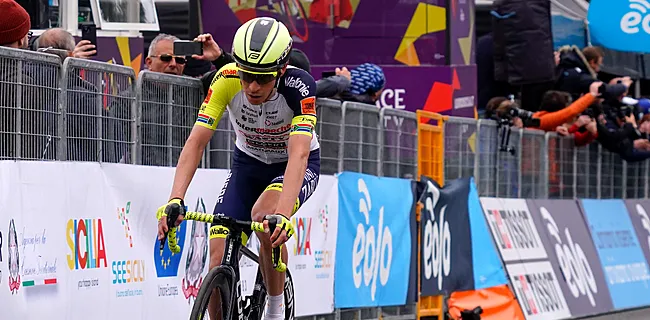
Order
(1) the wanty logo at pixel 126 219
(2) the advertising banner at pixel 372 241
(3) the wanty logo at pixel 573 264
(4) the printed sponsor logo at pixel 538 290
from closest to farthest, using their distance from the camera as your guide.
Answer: (1) the wanty logo at pixel 126 219, (2) the advertising banner at pixel 372 241, (4) the printed sponsor logo at pixel 538 290, (3) the wanty logo at pixel 573 264

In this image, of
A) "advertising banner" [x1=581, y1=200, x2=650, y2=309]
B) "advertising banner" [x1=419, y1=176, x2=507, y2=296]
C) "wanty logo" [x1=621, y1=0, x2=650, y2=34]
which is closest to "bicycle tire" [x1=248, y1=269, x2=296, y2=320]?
"advertising banner" [x1=419, y1=176, x2=507, y2=296]

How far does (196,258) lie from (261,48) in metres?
2.50

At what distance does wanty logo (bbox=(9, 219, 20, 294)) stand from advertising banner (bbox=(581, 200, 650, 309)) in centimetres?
990

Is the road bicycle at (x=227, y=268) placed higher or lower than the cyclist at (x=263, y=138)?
lower

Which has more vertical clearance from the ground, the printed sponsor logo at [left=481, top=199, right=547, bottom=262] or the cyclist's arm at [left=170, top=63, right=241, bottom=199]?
the cyclist's arm at [left=170, top=63, right=241, bottom=199]

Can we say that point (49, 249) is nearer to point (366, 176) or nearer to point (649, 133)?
point (366, 176)

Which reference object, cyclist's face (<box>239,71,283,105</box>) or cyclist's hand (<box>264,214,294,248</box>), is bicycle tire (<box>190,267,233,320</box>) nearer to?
cyclist's hand (<box>264,214,294,248</box>)

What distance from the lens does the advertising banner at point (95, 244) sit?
681 centimetres

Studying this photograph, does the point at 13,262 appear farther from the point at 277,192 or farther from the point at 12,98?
the point at 277,192

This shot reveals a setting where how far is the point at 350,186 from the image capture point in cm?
1084

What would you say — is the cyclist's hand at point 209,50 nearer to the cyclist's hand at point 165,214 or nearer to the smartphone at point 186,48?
the smartphone at point 186,48

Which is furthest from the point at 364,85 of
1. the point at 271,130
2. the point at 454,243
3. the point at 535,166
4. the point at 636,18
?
the point at 636,18

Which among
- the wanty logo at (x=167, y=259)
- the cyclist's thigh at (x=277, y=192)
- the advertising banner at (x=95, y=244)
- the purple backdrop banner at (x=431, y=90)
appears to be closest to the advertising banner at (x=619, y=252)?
the purple backdrop banner at (x=431, y=90)

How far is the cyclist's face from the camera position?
6703mm
